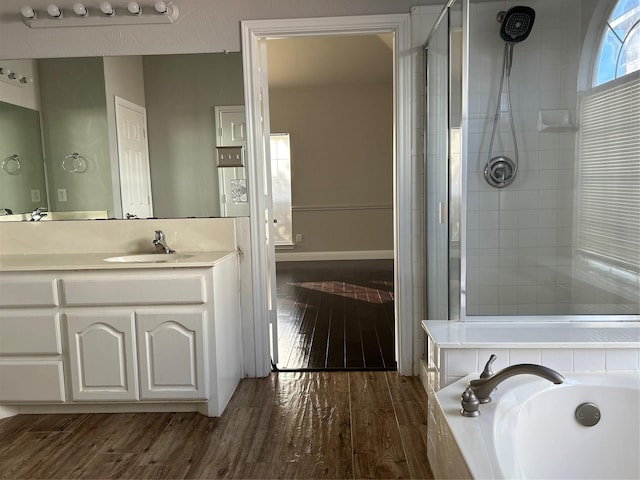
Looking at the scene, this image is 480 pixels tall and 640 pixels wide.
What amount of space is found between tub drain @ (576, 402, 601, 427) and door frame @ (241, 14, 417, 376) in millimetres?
1317

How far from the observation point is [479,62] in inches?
114

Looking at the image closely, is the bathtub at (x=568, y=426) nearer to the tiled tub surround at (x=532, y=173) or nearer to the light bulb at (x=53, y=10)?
the tiled tub surround at (x=532, y=173)

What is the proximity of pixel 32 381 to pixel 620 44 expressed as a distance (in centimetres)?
368

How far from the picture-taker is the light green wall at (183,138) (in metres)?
2.85

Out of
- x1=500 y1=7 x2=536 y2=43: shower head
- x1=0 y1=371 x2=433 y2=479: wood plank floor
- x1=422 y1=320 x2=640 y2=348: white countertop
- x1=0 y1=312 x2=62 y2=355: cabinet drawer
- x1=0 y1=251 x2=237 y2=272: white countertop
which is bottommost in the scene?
x1=0 y1=371 x2=433 y2=479: wood plank floor

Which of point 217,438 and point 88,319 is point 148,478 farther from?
point 88,319

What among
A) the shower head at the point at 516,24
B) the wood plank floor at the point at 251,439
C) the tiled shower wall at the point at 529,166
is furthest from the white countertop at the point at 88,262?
the shower head at the point at 516,24

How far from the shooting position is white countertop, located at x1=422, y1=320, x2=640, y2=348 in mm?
1738

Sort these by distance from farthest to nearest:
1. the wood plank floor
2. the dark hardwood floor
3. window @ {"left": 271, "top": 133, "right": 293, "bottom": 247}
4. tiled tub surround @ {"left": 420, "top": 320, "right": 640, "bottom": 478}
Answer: window @ {"left": 271, "top": 133, "right": 293, "bottom": 247} < the dark hardwood floor < the wood plank floor < tiled tub surround @ {"left": 420, "top": 320, "right": 640, "bottom": 478}

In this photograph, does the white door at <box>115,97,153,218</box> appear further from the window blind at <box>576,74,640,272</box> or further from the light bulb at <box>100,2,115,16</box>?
the window blind at <box>576,74,640,272</box>

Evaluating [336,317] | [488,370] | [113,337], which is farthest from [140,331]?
[336,317]

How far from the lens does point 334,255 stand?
7266mm

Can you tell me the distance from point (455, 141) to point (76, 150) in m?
2.17

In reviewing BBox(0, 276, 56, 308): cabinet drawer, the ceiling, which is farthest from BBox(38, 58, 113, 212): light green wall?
the ceiling
